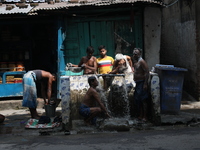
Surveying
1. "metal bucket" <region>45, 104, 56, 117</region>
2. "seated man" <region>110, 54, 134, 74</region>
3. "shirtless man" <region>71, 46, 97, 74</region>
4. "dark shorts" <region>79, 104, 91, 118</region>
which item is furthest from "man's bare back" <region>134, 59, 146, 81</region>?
"metal bucket" <region>45, 104, 56, 117</region>

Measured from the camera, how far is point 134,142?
232 inches

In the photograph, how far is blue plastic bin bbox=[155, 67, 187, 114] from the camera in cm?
821

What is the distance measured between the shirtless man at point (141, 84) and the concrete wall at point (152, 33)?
3.13 metres

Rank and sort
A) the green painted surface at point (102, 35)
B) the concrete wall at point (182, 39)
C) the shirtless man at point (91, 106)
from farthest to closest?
the green painted surface at point (102, 35), the concrete wall at point (182, 39), the shirtless man at point (91, 106)

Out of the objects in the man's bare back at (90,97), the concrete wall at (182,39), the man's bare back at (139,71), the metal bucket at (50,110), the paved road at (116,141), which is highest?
the concrete wall at (182,39)

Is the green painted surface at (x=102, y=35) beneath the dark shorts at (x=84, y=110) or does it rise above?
above

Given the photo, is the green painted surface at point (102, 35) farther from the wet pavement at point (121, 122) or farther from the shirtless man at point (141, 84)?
the shirtless man at point (141, 84)

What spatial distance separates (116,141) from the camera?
237 inches

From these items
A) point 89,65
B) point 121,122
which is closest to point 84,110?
point 121,122

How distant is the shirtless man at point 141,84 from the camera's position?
7.71m

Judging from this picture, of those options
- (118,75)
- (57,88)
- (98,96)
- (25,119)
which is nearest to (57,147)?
(98,96)

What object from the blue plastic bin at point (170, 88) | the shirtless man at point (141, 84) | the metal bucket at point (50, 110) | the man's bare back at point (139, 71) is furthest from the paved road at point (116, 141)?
the metal bucket at point (50, 110)

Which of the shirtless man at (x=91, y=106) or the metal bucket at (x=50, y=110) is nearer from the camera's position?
the shirtless man at (x=91, y=106)

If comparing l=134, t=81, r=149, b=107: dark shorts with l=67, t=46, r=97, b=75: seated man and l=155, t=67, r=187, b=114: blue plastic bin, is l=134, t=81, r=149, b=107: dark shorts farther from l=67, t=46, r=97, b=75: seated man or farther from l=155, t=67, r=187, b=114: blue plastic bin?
l=67, t=46, r=97, b=75: seated man
